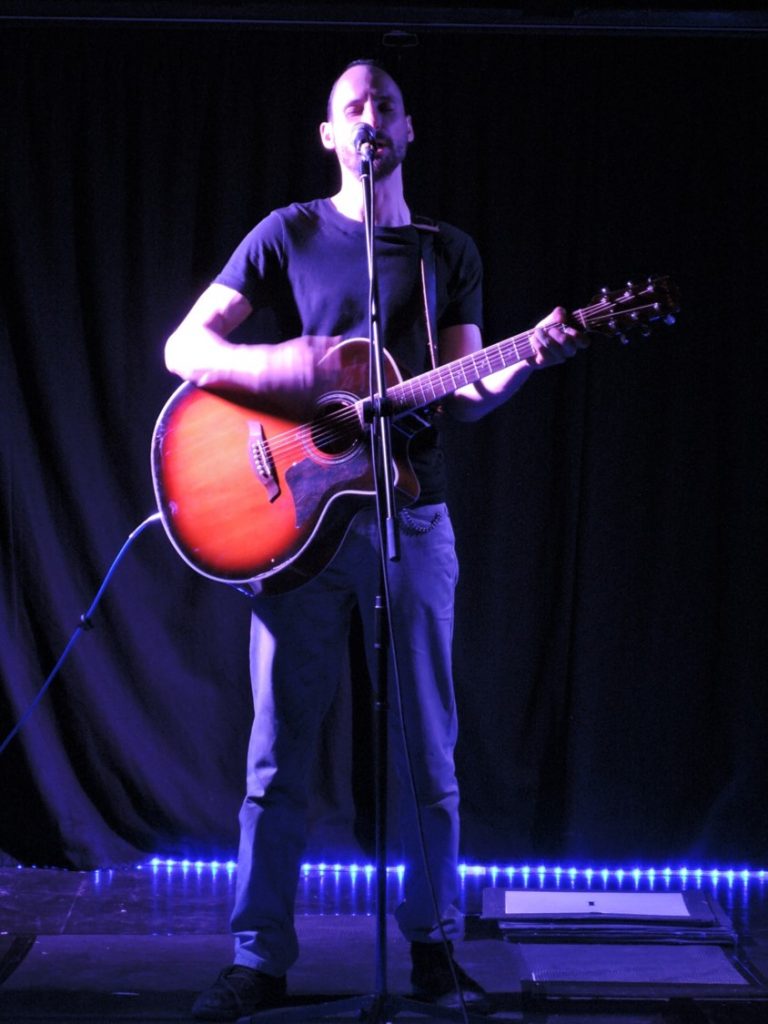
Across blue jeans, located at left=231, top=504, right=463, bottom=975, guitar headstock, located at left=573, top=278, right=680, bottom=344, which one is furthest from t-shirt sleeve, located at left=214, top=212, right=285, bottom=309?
guitar headstock, located at left=573, top=278, right=680, bottom=344

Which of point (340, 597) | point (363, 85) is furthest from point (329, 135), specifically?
point (340, 597)

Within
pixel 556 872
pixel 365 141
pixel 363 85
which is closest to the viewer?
pixel 365 141

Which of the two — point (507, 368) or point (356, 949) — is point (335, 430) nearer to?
point (507, 368)

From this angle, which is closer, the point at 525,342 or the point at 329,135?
the point at 525,342

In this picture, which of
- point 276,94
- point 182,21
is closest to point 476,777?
point 276,94

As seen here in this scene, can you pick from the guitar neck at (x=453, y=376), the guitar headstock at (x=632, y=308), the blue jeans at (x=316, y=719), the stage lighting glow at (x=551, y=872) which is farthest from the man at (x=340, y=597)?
the stage lighting glow at (x=551, y=872)

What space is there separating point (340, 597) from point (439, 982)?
0.90 meters

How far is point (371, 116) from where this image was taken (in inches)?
109

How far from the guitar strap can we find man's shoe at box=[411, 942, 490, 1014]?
52.7 inches

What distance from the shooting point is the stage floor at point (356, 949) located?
109 inches

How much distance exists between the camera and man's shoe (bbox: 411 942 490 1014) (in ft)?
8.99

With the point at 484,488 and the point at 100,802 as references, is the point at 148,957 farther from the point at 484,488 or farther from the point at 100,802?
the point at 484,488

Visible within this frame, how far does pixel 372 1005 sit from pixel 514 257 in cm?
244

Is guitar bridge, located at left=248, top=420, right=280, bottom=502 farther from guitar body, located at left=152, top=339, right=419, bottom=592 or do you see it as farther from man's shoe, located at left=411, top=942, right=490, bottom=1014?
man's shoe, located at left=411, top=942, right=490, bottom=1014
